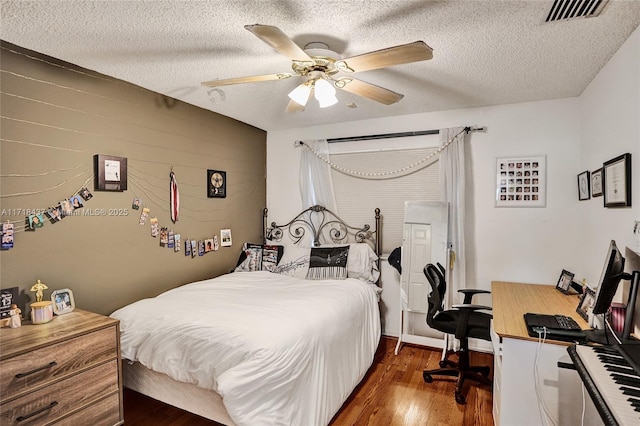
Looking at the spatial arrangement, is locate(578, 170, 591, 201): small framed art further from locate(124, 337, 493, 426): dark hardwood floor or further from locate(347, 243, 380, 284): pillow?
locate(347, 243, 380, 284): pillow

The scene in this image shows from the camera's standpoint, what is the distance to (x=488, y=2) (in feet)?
5.44

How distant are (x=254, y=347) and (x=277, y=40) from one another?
1560mm

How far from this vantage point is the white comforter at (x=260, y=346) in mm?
1790

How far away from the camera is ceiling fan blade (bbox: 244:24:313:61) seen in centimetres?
150

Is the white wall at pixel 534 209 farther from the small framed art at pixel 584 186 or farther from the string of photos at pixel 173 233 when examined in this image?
the string of photos at pixel 173 233

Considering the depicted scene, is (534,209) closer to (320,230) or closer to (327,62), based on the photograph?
(320,230)

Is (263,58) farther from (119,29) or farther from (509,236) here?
(509,236)

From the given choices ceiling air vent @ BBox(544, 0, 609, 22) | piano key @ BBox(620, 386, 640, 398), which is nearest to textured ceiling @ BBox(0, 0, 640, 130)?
ceiling air vent @ BBox(544, 0, 609, 22)

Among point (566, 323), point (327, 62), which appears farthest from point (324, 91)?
point (566, 323)

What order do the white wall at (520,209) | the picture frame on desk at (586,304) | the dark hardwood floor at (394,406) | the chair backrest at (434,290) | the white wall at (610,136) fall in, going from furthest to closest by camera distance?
the white wall at (520,209) < the chair backrest at (434,290) < the dark hardwood floor at (394,406) < the picture frame on desk at (586,304) < the white wall at (610,136)

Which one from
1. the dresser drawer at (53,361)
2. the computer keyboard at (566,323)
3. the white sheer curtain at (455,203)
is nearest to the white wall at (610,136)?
the computer keyboard at (566,323)

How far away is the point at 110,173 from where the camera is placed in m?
2.62

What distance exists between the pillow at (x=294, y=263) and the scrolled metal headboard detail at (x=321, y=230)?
1.06 ft

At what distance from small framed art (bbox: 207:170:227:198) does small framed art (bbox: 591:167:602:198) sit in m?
3.32
